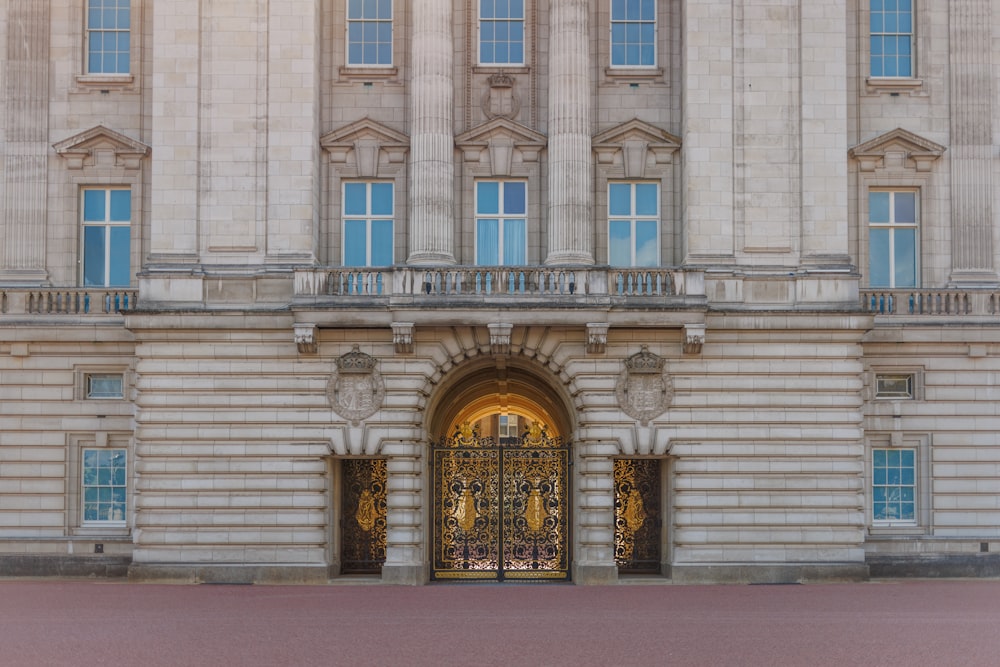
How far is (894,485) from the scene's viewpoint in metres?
34.5

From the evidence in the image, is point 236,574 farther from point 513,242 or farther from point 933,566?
point 933,566

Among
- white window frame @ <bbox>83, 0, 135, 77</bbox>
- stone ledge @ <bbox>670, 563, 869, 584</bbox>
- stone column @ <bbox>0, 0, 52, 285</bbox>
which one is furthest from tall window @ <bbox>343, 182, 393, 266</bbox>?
stone ledge @ <bbox>670, 563, 869, 584</bbox>

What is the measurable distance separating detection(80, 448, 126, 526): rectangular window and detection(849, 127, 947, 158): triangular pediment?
20.6 m

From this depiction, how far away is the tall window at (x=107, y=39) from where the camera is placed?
1377 inches

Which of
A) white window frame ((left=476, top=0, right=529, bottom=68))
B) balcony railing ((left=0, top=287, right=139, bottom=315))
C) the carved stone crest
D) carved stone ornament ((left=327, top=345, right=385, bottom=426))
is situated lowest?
carved stone ornament ((left=327, top=345, right=385, bottom=426))

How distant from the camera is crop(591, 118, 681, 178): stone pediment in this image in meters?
33.8

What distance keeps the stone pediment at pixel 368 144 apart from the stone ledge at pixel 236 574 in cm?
1001

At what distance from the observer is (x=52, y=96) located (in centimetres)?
3466

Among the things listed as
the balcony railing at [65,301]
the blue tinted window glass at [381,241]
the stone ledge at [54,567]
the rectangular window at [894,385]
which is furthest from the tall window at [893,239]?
the stone ledge at [54,567]

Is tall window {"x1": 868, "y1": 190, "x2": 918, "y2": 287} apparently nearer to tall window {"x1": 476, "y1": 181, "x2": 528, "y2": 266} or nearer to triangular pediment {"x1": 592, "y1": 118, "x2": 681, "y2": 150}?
triangular pediment {"x1": 592, "y1": 118, "x2": 681, "y2": 150}

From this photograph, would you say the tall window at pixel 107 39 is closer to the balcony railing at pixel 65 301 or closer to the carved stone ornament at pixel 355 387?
the balcony railing at pixel 65 301

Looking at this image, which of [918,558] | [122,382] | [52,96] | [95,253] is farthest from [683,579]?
[52,96]

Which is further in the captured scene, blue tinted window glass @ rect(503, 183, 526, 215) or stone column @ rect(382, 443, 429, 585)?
blue tinted window glass @ rect(503, 183, 526, 215)

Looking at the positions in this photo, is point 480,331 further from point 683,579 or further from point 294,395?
point 683,579
